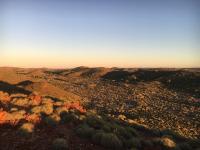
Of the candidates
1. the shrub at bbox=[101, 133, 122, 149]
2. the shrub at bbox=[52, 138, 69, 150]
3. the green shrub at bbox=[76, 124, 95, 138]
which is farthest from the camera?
the green shrub at bbox=[76, 124, 95, 138]

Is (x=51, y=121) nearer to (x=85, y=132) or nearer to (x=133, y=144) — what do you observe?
(x=85, y=132)

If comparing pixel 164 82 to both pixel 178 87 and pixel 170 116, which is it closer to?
pixel 178 87

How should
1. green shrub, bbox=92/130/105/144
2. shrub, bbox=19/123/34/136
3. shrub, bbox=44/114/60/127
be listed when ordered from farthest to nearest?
shrub, bbox=44/114/60/127, green shrub, bbox=92/130/105/144, shrub, bbox=19/123/34/136

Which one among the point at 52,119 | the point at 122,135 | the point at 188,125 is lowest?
the point at 188,125

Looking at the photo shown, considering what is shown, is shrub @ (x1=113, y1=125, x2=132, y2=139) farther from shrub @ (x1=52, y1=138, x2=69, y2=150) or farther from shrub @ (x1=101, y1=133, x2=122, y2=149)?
shrub @ (x1=52, y1=138, x2=69, y2=150)

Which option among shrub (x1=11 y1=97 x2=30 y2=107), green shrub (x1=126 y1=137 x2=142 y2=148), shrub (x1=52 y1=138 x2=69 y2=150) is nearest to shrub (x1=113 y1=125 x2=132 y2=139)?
green shrub (x1=126 y1=137 x2=142 y2=148)

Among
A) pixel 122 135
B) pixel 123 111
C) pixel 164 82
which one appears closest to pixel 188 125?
pixel 123 111

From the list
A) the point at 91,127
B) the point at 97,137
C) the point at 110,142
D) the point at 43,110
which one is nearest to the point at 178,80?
the point at 43,110

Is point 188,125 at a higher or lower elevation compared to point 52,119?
lower

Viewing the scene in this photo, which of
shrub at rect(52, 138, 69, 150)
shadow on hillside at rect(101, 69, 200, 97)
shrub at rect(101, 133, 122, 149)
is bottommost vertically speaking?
shadow on hillside at rect(101, 69, 200, 97)
